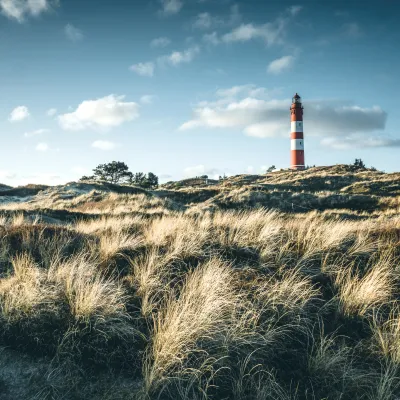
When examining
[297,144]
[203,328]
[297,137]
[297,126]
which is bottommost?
[203,328]

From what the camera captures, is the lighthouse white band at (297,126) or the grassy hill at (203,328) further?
the lighthouse white band at (297,126)

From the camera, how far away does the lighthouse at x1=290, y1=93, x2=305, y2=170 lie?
183 feet

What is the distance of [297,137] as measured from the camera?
55.9m

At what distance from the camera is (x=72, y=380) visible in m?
3.26

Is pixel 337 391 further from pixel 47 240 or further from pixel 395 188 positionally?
pixel 395 188

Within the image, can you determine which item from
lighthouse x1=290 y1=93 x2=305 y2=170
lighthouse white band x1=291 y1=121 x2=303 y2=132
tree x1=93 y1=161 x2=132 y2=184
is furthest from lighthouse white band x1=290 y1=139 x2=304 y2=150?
tree x1=93 y1=161 x2=132 y2=184

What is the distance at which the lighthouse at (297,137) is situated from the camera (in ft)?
183

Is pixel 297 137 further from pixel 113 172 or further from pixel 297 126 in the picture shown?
pixel 113 172

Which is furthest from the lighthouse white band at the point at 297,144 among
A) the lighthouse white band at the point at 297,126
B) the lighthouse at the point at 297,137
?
the lighthouse white band at the point at 297,126

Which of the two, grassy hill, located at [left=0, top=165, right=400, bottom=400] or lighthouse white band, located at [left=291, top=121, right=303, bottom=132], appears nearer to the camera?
grassy hill, located at [left=0, top=165, right=400, bottom=400]

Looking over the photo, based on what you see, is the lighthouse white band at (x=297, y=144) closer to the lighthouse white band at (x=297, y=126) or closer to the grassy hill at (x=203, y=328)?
the lighthouse white band at (x=297, y=126)

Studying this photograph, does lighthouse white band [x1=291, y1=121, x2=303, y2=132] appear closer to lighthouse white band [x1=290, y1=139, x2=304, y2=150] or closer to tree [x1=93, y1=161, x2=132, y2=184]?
lighthouse white band [x1=290, y1=139, x2=304, y2=150]

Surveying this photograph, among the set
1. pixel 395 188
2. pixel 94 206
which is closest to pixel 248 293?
pixel 94 206

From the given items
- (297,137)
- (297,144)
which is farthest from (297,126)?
(297,144)
